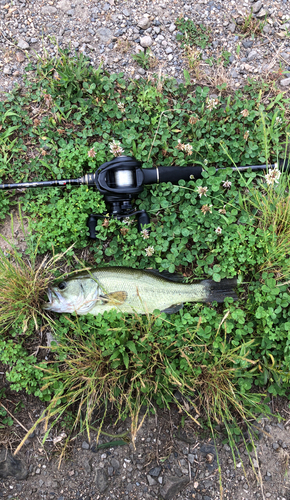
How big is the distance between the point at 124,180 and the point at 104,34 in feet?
7.56

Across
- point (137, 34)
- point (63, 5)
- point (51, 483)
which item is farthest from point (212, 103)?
point (51, 483)

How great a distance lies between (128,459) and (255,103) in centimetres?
468

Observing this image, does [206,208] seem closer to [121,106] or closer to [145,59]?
[121,106]

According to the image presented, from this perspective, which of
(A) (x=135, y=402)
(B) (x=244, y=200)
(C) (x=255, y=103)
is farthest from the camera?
(C) (x=255, y=103)

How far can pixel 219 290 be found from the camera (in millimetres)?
3727

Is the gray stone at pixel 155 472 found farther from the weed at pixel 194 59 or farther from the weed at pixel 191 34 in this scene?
the weed at pixel 191 34

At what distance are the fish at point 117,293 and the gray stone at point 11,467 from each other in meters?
1.77

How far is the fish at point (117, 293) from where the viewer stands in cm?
359

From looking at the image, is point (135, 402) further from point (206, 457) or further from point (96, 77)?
point (96, 77)

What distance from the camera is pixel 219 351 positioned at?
12.1 feet

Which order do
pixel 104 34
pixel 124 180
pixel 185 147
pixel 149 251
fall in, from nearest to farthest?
pixel 124 180, pixel 149 251, pixel 185 147, pixel 104 34

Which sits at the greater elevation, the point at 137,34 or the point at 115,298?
the point at 137,34

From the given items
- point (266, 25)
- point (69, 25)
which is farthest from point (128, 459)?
point (266, 25)

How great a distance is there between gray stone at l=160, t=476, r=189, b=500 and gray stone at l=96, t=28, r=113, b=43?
218 inches
